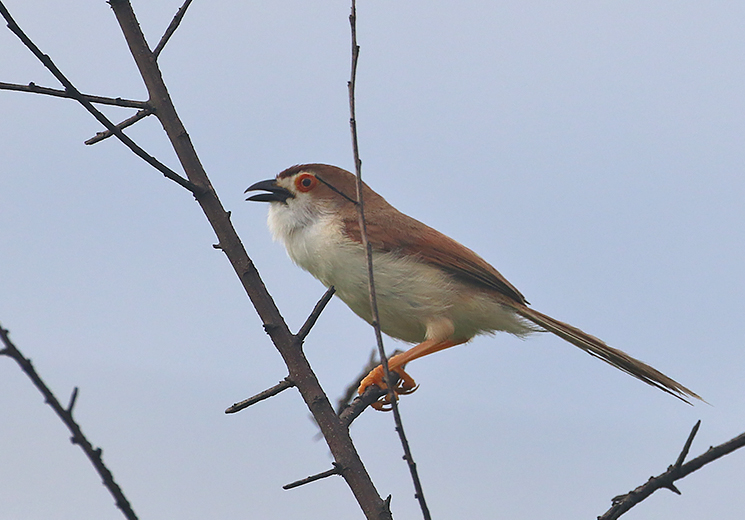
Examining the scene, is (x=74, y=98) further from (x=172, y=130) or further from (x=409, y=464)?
(x=409, y=464)

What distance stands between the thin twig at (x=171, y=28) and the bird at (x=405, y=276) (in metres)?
1.82

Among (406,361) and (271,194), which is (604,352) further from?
(271,194)

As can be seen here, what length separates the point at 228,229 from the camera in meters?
3.80

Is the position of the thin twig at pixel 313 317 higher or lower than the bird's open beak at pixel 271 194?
lower

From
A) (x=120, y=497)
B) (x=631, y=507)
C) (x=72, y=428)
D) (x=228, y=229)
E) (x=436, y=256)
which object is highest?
(x=436, y=256)

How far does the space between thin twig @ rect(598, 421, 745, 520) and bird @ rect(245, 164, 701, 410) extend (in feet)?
7.66

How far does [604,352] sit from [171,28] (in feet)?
12.0

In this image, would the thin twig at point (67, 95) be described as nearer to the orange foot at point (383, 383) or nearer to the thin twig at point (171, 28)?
the thin twig at point (171, 28)

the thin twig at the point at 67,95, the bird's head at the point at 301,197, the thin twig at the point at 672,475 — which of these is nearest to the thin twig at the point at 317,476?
the thin twig at the point at 672,475

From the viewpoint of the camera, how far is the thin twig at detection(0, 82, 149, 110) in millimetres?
3615

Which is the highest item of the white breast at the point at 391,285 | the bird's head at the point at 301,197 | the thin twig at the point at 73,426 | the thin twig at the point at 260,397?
the bird's head at the point at 301,197

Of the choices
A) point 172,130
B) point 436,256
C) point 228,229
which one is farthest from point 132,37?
point 436,256

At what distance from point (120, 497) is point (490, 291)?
13.2 ft

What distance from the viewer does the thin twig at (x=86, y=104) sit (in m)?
3.45
